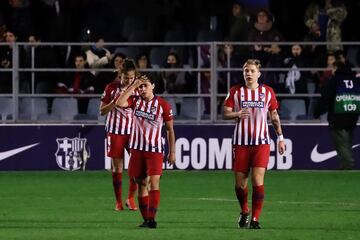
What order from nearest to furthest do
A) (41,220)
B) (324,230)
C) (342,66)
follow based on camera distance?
(324,230)
(41,220)
(342,66)

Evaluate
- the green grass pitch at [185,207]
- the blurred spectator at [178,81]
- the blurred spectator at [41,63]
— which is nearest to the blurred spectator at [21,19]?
the blurred spectator at [41,63]

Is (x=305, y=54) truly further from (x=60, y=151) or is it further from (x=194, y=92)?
(x=60, y=151)

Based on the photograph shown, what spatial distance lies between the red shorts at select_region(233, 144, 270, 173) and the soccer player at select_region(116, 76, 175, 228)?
765 mm

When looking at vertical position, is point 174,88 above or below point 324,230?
above

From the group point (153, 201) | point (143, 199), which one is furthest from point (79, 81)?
point (153, 201)

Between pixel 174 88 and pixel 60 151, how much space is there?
97.1 inches

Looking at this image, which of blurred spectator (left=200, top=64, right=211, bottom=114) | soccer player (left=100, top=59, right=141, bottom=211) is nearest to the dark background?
blurred spectator (left=200, top=64, right=211, bottom=114)

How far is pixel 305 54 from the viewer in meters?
25.9

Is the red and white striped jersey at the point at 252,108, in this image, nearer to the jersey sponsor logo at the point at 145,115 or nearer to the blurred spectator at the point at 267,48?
the jersey sponsor logo at the point at 145,115

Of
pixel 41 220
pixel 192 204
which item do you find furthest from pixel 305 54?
pixel 41 220

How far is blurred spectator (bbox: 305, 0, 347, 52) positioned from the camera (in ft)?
85.4

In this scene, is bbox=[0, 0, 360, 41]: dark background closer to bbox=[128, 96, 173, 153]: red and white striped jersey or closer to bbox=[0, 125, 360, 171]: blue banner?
bbox=[0, 125, 360, 171]: blue banner

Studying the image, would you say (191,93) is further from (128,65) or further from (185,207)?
(128,65)

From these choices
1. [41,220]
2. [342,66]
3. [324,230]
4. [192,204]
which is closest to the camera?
[324,230]
